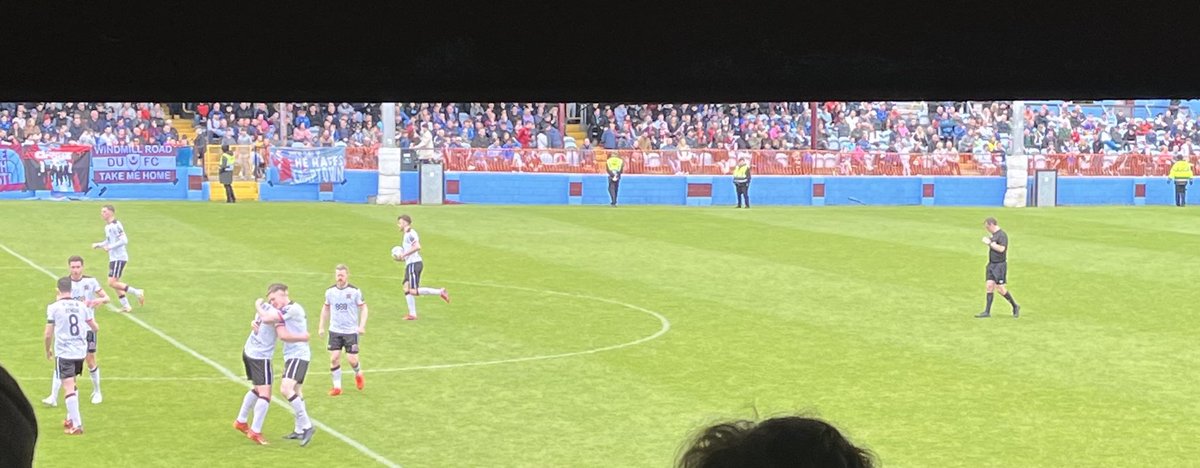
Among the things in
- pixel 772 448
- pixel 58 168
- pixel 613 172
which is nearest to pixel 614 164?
pixel 613 172

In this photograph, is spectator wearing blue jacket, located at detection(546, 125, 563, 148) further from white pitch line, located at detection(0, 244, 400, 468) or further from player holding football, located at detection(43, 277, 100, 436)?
player holding football, located at detection(43, 277, 100, 436)

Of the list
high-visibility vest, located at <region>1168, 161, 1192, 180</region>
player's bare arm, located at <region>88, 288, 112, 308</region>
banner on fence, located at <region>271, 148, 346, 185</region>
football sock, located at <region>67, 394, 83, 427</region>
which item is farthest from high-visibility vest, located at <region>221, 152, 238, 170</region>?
football sock, located at <region>67, 394, 83, 427</region>

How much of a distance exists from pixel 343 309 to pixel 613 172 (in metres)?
28.6

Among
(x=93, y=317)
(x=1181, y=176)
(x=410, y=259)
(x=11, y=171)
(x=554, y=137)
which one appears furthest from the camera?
(x=1181, y=176)

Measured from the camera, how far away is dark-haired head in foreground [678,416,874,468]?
2.52 metres

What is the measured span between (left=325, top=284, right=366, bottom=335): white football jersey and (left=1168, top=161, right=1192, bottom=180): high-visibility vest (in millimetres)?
37935

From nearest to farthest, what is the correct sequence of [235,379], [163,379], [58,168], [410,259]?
[163,379] → [235,379] → [410,259] → [58,168]

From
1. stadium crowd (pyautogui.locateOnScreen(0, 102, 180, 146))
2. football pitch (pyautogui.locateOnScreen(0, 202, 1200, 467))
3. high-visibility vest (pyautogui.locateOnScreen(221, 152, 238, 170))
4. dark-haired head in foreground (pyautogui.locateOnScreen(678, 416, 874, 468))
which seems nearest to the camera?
dark-haired head in foreground (pyautogui.locateOnScreen(678, 416, 874, 468))

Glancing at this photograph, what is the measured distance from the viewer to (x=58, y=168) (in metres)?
46.2

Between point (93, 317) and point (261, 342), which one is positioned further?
point (93, 317)

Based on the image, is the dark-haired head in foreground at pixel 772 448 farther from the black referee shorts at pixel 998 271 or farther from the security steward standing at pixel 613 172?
the security steward standing at pixel 613 172

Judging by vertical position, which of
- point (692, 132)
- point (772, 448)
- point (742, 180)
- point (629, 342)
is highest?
point (692, 132)

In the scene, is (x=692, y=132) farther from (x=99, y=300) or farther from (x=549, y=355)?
(x=99, y=300)

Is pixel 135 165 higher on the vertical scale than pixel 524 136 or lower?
lower
